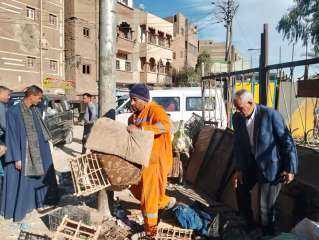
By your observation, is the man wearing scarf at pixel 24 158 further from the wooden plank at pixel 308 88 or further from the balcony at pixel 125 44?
the balcony at pixel 125 44

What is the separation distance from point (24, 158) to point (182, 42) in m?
51.7

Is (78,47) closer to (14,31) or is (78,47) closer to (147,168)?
(14,31)

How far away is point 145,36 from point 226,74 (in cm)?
3754

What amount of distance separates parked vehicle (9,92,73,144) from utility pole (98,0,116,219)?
692 cm

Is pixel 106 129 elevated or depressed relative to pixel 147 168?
elevated

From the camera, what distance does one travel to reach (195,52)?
62906mm

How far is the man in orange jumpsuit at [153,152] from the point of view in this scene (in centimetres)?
455

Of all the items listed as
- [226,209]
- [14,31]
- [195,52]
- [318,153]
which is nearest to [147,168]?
[226,209]

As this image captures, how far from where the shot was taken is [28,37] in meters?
27.7

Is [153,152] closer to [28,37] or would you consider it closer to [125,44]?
[28,37]

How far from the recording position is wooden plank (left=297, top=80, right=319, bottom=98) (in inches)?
181

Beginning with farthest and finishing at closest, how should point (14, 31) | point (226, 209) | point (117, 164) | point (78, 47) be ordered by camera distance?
point (78, 47) < point (14, 31) < point (226, 209) < point (117, 164)

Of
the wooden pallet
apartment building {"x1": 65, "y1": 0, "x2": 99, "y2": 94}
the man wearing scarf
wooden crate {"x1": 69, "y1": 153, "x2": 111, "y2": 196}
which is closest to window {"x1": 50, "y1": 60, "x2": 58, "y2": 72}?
apartment building {"x1": 65, "y1": 0, "x2": 99, "y2": 94}

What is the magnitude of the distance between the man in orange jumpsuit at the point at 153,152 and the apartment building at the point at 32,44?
23.0m
